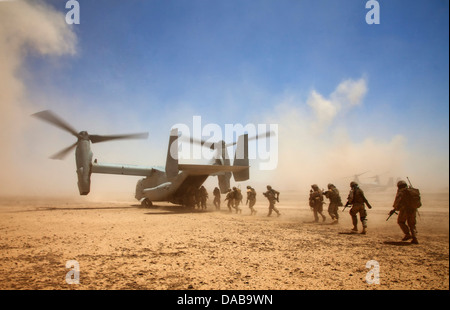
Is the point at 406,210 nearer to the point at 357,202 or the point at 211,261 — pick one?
the point at 357,202

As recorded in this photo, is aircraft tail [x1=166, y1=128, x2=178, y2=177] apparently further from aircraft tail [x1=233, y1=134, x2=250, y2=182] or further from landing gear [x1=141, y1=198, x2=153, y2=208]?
landing gear [x1=141, y1=198, x2=153, y2=208]

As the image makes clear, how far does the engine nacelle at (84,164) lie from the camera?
12.9 meters

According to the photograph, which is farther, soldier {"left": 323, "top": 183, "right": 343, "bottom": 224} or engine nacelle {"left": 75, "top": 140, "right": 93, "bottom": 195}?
engine nacelle {"left": 75, "top": 140, "right": 93, "bottom": 195}

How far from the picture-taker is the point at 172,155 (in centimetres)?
1181

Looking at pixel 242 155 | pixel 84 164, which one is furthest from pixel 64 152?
pixel 242 155

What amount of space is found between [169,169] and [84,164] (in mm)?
5797

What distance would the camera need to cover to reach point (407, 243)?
6125 mm

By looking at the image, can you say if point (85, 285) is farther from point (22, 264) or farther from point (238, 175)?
point (238, 175)

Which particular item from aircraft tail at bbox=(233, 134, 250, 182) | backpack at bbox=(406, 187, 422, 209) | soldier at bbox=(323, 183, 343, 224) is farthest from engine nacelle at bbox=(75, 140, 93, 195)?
backpack at bbox=(406, 187, 422, 209)

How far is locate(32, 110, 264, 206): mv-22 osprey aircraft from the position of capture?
11898 millimetres

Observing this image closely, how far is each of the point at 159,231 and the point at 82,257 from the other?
290 centimetres

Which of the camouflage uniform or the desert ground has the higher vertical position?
the camouflage uniform
